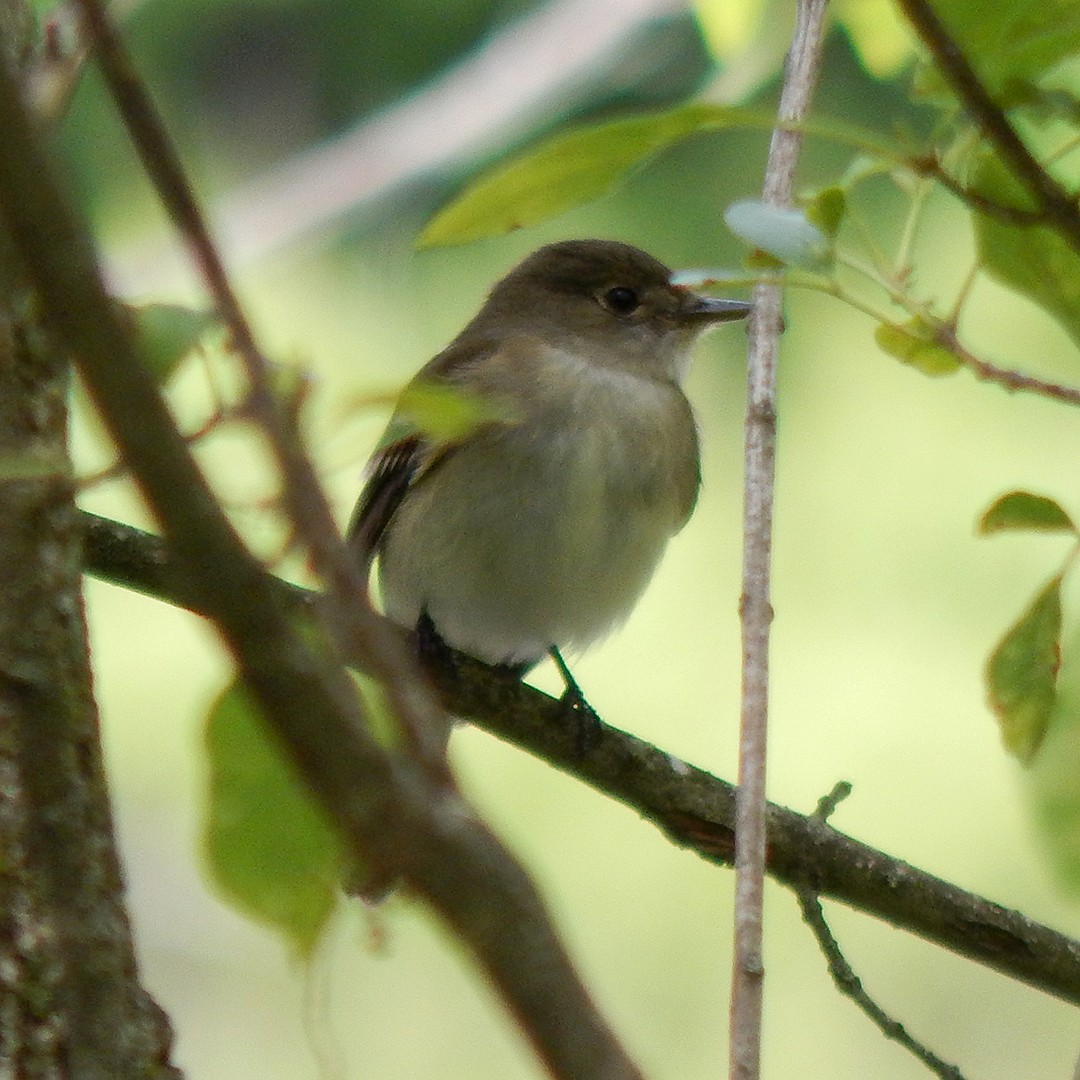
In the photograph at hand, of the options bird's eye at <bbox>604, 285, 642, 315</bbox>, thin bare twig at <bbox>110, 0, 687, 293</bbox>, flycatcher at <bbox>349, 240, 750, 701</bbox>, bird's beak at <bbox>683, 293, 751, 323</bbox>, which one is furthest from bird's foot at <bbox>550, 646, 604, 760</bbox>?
thin bare twig at <bbox>110, 0, 687, 293</bbox>

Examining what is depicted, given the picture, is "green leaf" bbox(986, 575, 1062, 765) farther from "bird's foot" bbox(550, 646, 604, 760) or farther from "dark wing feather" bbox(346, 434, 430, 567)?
"dark wing feather" bbox(346, 434, 430, 567)

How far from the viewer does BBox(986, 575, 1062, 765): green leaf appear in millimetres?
1950

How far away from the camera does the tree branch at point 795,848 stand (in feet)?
8.55

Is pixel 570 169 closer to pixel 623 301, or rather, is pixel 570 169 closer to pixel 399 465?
pixel 399 465

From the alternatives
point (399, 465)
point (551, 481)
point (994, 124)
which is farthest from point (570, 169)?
point (399, 465)

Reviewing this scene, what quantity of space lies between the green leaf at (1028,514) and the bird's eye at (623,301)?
2.76 metres

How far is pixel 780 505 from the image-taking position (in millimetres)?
6613

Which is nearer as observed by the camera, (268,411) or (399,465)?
(268,411)

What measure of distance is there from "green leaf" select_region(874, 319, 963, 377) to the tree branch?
1.12 meters

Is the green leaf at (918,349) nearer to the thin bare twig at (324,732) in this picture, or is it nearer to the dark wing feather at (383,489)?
the thin bare twig at (324,732)

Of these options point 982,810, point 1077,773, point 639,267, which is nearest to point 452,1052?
point 982,810

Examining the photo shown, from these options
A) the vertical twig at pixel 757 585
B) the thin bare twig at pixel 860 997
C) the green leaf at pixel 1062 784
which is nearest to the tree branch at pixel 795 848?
the thin bare twig at pixel 860 997

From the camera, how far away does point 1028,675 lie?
6.42 feet

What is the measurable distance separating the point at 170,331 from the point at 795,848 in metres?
1.78
